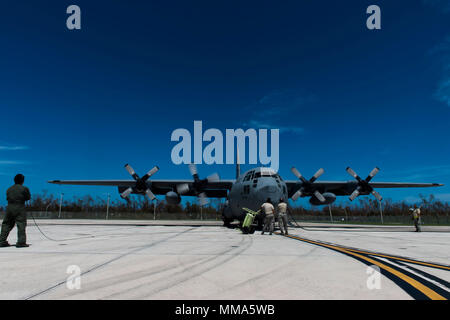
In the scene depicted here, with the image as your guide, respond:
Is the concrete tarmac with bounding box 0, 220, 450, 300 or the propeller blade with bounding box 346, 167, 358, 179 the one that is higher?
the propeller blade with bounding box 346, 167, 358, 179

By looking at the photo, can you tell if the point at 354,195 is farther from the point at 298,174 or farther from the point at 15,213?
the point at 15,213

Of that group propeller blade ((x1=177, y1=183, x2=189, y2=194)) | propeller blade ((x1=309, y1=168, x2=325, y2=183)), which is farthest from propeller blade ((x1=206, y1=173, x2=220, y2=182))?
propeller blade ((x1=309, y1=168, x2=325, y2=183))

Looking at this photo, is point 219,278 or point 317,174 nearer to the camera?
point 219,278

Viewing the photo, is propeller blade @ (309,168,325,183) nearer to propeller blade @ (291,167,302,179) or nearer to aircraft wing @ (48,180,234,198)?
propeller blade @ (291,167,302,179)

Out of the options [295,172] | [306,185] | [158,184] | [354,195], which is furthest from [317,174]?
[158,184]

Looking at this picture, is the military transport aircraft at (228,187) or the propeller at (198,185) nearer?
the military transport aircraft at (228,187)

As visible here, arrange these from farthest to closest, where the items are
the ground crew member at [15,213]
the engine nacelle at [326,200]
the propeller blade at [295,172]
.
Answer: the engine nacelle at [326,200], the propeller blade at [295,172], the ground crew member at [15,213]

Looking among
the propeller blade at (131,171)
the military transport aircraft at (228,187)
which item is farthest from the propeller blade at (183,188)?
the propeller blade at (131,171)

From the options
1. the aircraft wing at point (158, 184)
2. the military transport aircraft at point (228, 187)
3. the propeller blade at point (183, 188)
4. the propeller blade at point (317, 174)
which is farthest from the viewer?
the aircraft wing at point (158, 184)

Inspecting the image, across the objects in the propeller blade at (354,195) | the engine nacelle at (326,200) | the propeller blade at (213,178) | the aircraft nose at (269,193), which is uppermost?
the propeller blade at (213,178)

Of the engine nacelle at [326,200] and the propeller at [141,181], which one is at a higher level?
the propeller at [141,181]

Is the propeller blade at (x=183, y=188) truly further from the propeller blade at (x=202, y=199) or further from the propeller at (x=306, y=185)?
the propeller at (x=306, y=185)

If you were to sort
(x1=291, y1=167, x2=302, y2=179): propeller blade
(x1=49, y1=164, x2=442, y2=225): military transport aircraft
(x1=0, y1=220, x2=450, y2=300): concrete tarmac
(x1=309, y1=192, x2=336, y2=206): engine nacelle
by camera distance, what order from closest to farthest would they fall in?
(x1=0, y1=220, x2=450, y2=300): concrete tarmac, (x1=49, y1=164, x2=442, y2=225): military transport aircraft, (x1=291, y1=167, x2=302, y2=179): propeller blade, (x1=309, y1=192, x2=336, y2=206): engine nacelle

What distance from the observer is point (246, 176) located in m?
18.0
